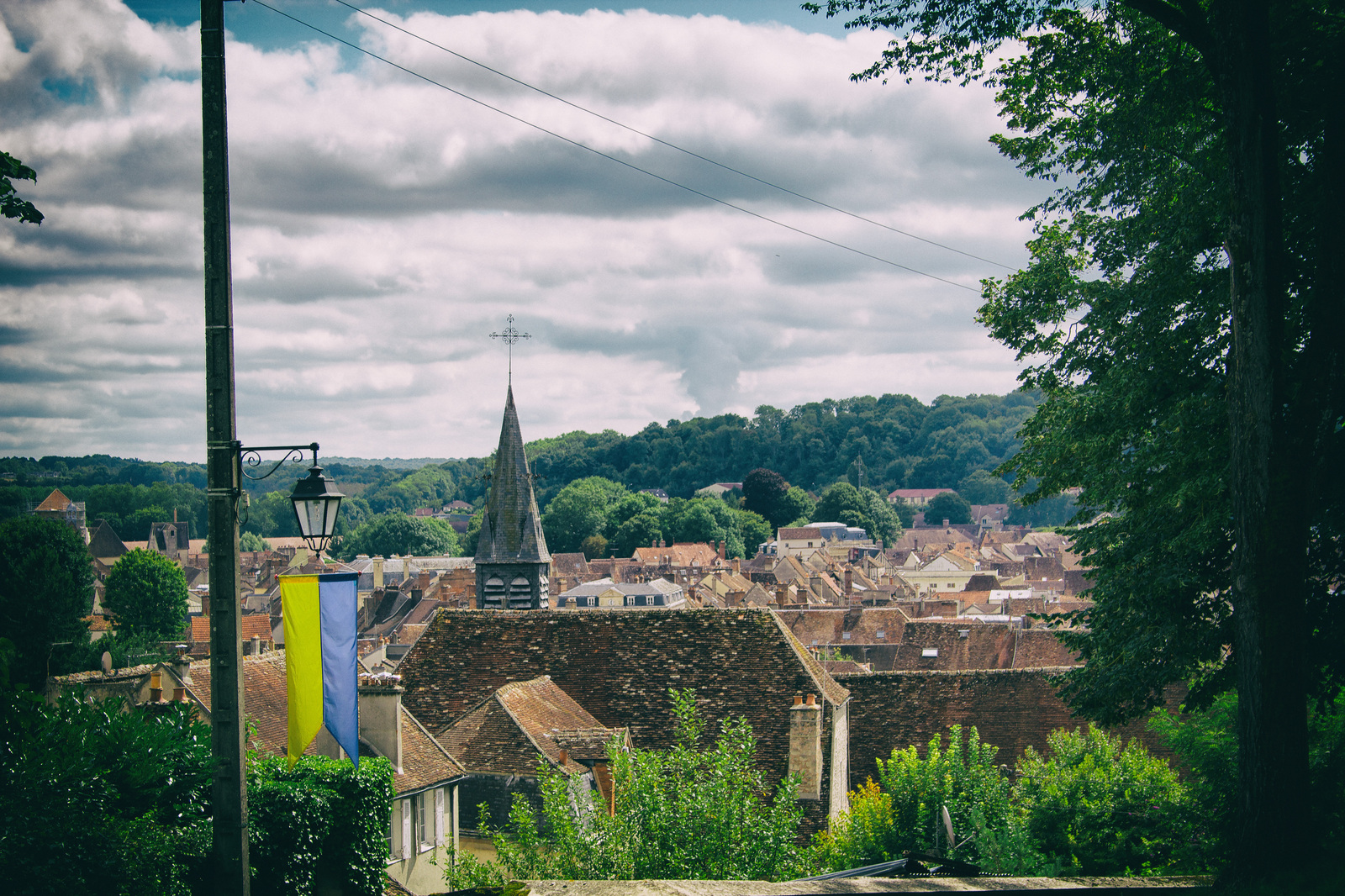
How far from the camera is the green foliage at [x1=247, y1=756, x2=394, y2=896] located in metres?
10.8

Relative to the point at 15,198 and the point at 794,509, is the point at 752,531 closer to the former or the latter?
the point at 794,509

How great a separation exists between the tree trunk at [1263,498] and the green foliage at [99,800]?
7.55 m

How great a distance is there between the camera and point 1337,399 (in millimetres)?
8352

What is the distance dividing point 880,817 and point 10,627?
159ft

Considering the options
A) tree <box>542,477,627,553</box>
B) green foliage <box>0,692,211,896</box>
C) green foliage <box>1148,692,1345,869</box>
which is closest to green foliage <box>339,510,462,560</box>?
tree <box>542,477,627,553</box>

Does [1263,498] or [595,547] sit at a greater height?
[1263,498]

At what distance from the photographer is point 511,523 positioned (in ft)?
135

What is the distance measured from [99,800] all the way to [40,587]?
A: 54633 mm

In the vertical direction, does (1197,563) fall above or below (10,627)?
above

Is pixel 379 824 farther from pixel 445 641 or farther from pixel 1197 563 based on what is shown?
pixel 445 641

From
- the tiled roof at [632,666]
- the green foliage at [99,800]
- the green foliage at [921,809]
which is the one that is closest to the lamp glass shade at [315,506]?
the green foliage at [99,800]

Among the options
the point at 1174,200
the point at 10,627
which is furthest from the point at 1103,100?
the point at 10,627

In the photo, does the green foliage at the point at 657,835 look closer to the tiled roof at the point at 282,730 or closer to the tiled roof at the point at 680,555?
the tiled roof at the point at 282,730

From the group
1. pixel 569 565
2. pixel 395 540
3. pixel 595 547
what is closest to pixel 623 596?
pixel 569 565
